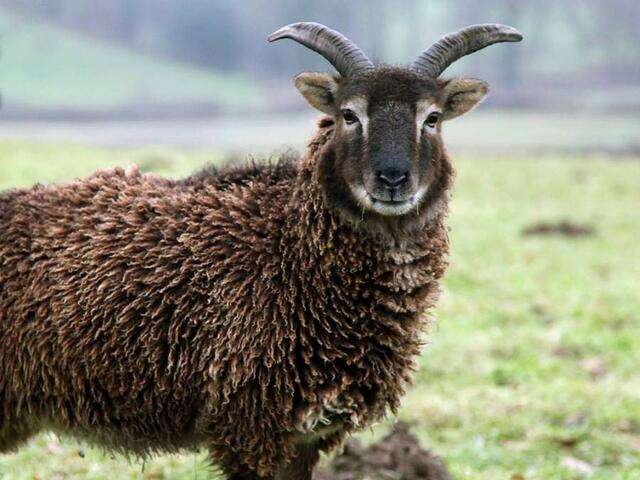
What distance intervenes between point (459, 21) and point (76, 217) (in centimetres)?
7212

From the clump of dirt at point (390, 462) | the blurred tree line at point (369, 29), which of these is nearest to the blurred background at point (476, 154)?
the blurred tree line at point (369, 29)

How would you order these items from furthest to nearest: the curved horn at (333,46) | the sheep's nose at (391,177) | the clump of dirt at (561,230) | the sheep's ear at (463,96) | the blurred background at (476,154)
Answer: the clump of dirt at (561,230), the blurred background at (476,154), the sheep's ear at (463,96), the curved horn at (333,46), the sheep's nose at (391,177)

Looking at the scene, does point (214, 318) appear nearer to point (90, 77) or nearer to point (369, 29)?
point (90, 77)

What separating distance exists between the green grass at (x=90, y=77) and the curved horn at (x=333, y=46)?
5306cm

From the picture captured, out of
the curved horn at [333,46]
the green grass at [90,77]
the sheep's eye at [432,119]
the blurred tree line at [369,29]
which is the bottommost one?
the sheep's eye at [432,119]

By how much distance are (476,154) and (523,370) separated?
27010 millimetres

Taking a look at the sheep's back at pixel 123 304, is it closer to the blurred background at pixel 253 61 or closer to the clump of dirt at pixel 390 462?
the clump of dirt at pixel 390 462

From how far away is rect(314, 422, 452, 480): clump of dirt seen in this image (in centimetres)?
634

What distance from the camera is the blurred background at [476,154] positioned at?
25.1ft

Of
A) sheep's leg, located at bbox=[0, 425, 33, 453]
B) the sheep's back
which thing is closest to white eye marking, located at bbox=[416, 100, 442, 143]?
the sheep's back

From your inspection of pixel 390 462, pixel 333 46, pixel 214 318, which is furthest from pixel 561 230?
pixel 214 318

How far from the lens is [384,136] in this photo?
16.9 ft

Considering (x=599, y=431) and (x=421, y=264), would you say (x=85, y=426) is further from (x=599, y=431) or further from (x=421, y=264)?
(x=599, y=431)

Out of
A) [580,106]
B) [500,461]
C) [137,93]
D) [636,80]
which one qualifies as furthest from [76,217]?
[636,80]
